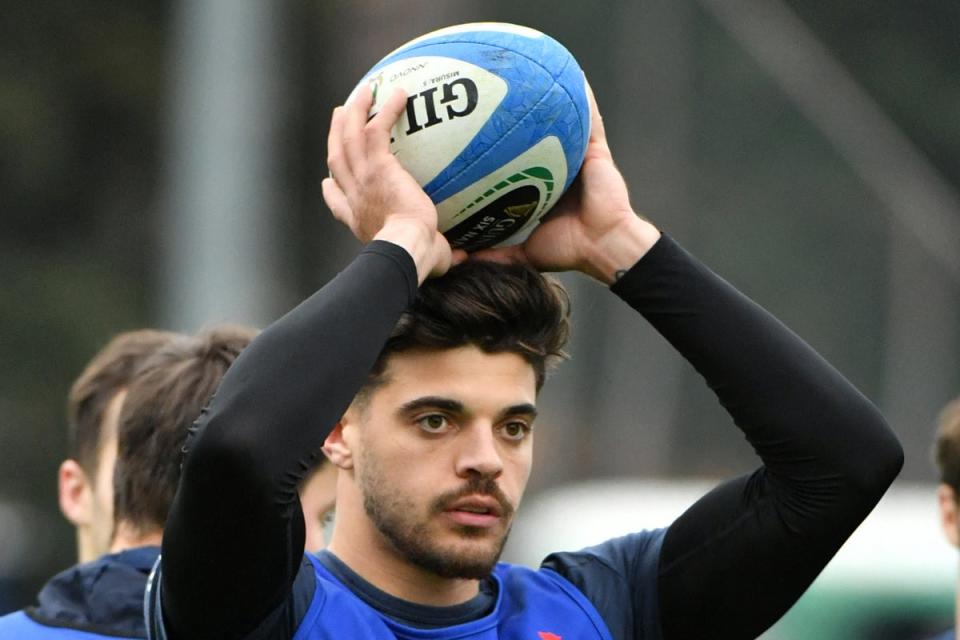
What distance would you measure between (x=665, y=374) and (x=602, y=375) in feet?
1.66

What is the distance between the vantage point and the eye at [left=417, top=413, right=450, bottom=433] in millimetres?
3799

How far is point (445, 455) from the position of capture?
3.76 m

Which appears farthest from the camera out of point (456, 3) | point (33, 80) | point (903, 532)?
point (33, 80)

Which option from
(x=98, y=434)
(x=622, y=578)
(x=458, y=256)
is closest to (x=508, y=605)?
(x=622, y=578)

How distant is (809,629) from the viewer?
11.2 metres

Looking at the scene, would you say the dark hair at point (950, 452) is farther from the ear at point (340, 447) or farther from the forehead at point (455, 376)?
the ear at point (340, 447)

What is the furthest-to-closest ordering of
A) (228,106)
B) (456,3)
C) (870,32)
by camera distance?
(456,3)
(870,32)
(228,106)

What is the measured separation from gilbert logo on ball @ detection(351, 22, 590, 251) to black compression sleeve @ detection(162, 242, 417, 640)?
28 centimetres

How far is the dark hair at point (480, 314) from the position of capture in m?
3.87

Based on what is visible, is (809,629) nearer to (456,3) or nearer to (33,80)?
(456,3)

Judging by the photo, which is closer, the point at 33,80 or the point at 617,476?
the point at 617,476

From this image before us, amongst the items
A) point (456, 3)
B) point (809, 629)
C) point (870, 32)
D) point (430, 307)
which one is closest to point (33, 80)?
point (456, 3)

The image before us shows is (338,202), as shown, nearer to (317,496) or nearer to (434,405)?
(434,405)

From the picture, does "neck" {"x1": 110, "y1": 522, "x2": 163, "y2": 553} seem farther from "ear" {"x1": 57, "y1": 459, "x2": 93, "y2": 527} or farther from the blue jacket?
"ear" {"x1": 57, "y1": 459, "x2": 93, "y2": 527}
